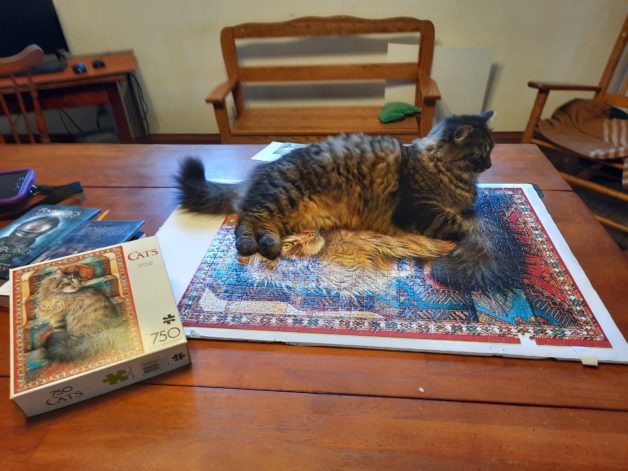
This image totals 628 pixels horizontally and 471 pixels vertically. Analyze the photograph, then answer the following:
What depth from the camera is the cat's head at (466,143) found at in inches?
36.8

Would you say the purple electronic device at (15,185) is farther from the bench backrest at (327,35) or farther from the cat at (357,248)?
the bench backrest at (327,35)

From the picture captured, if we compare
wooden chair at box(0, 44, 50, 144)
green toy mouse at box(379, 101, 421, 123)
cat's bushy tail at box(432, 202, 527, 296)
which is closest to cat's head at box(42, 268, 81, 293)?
cat's bushy tail at box(432, 202, 527, 296)

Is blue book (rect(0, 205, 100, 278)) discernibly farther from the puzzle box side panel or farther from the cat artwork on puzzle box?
the puzzle box side panel

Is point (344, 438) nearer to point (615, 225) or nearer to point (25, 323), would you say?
point (25, 323)

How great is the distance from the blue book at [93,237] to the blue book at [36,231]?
0.02 metres

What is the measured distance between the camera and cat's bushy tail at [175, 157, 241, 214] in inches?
38.5

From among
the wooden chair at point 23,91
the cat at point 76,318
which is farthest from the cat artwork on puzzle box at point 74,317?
the wooden chair at point 23,91

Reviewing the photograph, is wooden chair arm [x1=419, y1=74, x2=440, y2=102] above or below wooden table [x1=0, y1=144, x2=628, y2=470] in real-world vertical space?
above

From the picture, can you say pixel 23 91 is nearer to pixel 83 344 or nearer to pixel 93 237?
pixel 93 237

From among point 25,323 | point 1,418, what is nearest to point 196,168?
point 25,323

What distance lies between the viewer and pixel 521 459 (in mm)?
500

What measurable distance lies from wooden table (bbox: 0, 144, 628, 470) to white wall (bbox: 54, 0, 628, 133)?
187 centimetres

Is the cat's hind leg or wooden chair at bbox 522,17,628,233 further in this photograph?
wooden chair at bbox 522,17,628,233

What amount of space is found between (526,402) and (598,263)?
0.37 m
